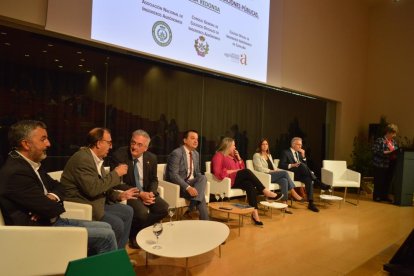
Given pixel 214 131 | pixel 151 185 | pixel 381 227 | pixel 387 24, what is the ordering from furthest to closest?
pixel 387 24 → pixel 214 131 → pixel 381 227 → pixel 151 185

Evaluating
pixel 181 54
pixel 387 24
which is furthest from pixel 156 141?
pixel 387 24

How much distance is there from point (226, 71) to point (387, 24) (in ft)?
19.3

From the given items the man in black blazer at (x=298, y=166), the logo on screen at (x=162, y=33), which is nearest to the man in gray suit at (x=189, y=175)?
the logo on screen at (x=162, y=33)

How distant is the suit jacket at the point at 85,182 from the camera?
2629mm

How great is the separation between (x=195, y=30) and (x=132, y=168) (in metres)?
2.12

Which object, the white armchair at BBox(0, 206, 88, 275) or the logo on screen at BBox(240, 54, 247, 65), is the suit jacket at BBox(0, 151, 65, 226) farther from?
the logo on screen at BBox(240, 54, 247, 65)

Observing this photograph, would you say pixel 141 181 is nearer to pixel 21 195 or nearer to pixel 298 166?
pixel 21 195

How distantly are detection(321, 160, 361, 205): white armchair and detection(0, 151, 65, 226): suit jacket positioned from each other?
5.05 m

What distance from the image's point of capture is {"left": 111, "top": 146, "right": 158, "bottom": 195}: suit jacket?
3410mm

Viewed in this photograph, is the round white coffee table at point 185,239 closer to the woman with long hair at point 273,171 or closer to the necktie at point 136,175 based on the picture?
the necktie at point 136,175

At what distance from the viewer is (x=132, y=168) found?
346cm

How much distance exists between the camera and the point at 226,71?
505 centimetres

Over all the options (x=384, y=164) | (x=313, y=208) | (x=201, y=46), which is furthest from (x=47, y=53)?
(x=384, y=164)

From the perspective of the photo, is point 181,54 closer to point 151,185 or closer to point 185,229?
point 151,185
